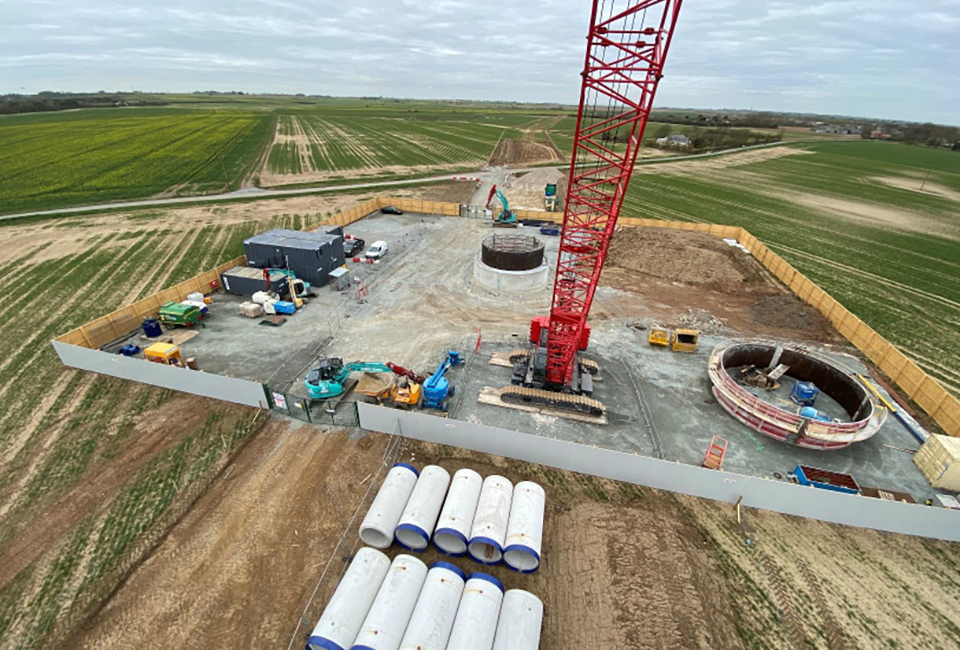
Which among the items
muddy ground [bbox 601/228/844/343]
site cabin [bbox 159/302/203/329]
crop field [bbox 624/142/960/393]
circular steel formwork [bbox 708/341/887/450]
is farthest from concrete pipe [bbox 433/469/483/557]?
crop field [bbox 624/142/960/393]

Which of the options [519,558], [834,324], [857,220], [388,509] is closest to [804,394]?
[834,324]

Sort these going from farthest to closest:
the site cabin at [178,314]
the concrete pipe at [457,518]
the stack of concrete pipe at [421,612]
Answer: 1. the site cabin at [178,314]
2. the concrete pipe at [457,518]
3. the stack of concrete pipe at [421,612]

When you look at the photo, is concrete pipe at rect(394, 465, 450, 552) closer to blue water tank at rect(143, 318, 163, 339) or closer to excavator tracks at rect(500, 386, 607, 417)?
excavator tracks at rect(500, 386, 607, 417)

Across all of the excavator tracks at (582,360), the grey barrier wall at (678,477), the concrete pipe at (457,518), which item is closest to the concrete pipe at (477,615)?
the concrete pipe at (457,518)

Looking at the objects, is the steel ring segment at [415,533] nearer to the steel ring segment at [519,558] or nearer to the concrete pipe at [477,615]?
the concrete pipe at [477,615]

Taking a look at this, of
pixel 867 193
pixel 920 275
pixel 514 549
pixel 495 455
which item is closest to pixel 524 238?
pixel 495 455

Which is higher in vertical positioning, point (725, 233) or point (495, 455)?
point (725, 233)

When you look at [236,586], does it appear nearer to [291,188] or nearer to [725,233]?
[725,233]
